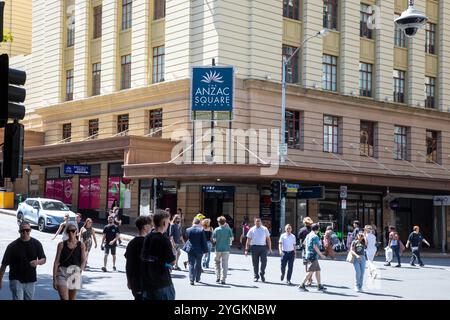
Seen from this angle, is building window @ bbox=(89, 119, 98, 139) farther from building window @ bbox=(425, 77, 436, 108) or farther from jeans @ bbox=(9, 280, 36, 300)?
jeans @ bbox=(9, 280, 36, 300)

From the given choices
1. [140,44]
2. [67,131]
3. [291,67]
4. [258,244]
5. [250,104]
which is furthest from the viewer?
[67,131]

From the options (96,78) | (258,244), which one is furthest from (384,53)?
(258,244)

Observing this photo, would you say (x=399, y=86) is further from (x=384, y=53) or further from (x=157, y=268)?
(x=157, y=268)

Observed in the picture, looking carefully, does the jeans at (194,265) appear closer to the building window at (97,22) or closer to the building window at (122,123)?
the building window at (122,123)

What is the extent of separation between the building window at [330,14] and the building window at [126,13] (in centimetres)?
1132

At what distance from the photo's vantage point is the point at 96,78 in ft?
142

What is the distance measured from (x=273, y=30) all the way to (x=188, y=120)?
6.79m

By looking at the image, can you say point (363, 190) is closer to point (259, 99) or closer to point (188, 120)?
point (259, 99)

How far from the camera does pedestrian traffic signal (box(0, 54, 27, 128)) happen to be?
728 centimetres

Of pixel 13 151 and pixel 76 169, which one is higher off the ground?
pixel 76 169

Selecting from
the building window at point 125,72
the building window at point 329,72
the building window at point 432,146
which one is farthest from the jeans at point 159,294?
the building window at point 432,146

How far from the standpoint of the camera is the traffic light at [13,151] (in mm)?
7535

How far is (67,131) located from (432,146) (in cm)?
2361
